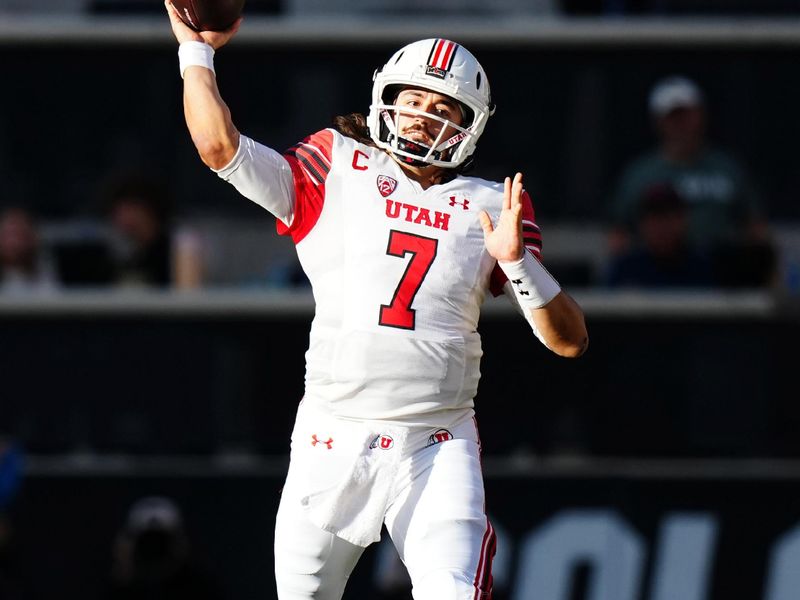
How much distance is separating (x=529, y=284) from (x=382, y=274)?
1.42ft

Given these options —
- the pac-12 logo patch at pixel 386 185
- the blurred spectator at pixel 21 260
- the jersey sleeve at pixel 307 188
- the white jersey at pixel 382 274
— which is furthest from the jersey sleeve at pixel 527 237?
the blurred spectator at pixel 21 260

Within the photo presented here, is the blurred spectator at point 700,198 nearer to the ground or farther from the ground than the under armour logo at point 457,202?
farther from the ground

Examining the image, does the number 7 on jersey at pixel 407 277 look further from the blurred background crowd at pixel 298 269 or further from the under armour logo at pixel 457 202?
the blurred background crowd at pixel 298 269

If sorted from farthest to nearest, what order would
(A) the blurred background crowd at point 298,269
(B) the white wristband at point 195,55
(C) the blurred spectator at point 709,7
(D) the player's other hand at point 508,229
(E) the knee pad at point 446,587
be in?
(C) the blurred spectator at point 709,7 → (A) the blurred background crowd at point 298,269 → (B) the white wristband at point 195,55 → (D) the player's other hand at point 508,229 → (E) the knee pad at point 446,587

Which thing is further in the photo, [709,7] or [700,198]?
[709,7]

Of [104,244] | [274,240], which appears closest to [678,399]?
[274,240]

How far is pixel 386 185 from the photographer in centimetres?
519

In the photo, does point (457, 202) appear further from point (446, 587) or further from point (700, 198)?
point (700, 198)

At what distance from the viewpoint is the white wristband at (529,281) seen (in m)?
4.98

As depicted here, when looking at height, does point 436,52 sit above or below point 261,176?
above

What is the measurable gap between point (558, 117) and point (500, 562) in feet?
8.36

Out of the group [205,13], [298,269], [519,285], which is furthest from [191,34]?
[298,269]

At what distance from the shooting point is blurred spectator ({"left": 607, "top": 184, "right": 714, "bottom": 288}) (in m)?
8.93

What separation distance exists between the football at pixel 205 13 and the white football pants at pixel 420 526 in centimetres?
122
